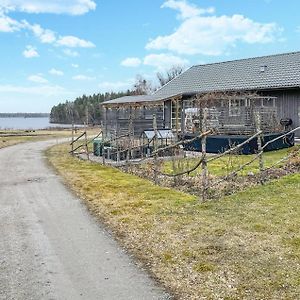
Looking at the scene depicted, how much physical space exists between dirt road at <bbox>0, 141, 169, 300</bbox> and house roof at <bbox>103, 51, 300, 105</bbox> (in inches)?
795

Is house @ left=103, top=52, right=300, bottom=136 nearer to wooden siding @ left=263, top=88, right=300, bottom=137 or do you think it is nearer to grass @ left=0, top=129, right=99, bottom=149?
wooden siding @ left=263, top=88, right=300, bottom=137

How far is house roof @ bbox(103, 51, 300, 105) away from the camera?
89.2 feet

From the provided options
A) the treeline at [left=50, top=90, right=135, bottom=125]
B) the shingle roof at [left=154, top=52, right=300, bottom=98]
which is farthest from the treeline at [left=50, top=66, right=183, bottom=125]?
the shingle roof at [left=154, top=52, right=300, bottom=98]

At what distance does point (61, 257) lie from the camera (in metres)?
6.14

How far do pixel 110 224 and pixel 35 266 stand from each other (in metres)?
2.41

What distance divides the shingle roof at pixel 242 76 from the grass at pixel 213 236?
16897 mm

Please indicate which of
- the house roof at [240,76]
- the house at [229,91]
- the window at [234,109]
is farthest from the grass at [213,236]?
the house roof at [240,76]

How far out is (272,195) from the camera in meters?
9.94

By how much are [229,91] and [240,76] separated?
248cm

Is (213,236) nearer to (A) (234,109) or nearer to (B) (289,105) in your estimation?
(A) (234,109)

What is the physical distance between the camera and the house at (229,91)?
25256 mm

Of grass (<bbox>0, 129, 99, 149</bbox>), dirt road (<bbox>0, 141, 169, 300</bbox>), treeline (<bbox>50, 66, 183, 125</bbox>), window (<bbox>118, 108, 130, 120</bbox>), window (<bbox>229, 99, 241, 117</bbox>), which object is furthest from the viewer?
treeline (<bbox>50, 66, 183, 125</bbox>)

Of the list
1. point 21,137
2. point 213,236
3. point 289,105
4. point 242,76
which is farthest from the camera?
point 21,137

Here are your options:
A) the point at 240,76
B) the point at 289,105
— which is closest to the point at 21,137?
the point at 240,76
